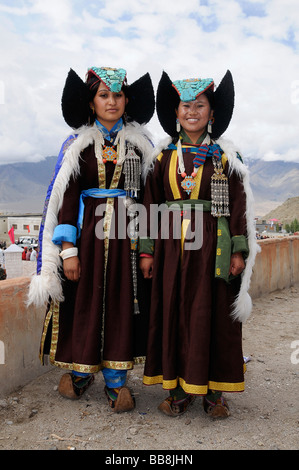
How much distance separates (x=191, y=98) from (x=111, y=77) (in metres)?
0.59

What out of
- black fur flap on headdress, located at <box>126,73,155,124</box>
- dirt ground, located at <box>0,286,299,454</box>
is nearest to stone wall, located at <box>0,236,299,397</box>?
dirt ground, located at <box>0,286,299,454</box>

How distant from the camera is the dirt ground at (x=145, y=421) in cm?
263

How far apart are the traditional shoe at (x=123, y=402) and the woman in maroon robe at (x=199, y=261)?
0.64 ft

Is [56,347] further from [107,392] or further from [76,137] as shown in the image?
[76,137]

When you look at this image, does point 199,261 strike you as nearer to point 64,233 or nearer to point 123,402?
point 64,233

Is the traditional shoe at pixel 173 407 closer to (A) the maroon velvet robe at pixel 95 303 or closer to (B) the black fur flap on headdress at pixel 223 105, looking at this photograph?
(A) the maroon velvet robe at pixel 95 303

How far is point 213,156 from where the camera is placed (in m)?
3.00

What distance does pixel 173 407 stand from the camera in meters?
3.02

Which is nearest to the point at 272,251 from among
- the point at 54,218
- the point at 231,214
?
the point at 231,214

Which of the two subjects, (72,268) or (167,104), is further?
(167,104)

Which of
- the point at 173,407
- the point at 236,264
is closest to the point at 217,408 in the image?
the point at 173,407

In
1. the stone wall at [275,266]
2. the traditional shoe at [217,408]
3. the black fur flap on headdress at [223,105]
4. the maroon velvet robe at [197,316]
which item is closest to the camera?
the maroon velvet robe at [197,316]

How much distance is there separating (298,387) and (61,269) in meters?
2.08

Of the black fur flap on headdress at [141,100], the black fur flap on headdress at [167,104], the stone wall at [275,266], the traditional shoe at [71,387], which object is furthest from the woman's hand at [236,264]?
the stone wall at [275,266]
